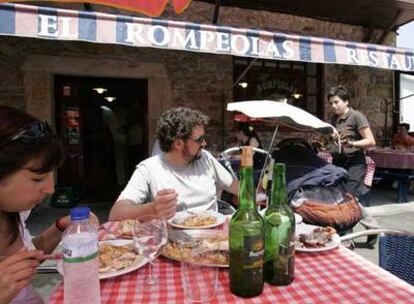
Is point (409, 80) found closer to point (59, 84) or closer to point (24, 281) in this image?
point (59, 84)

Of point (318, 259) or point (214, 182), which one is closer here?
point (318, 259)

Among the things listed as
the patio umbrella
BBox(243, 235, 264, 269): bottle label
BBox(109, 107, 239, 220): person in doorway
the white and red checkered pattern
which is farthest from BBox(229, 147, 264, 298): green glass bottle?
the white and red checkered pattern

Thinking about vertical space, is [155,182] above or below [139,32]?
below

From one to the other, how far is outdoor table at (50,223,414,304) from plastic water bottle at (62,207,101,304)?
0.10m

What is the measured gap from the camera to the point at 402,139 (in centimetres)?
759

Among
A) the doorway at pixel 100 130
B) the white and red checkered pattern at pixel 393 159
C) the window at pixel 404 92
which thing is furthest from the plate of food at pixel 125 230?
the window at pixel 404 92

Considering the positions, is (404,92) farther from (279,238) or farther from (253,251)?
(253,251)

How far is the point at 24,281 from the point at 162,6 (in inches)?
59.6

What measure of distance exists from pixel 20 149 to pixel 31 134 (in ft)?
0.21

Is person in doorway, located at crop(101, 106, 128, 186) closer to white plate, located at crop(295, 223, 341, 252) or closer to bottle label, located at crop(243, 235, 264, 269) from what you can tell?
white plate, located at crop(295, 223, 341, 252)

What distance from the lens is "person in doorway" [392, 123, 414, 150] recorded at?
7402 millimetres

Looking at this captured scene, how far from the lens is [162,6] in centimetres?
193

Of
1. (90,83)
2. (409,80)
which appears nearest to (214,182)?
(90,83)

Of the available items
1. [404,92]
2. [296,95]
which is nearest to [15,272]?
[296,95]
